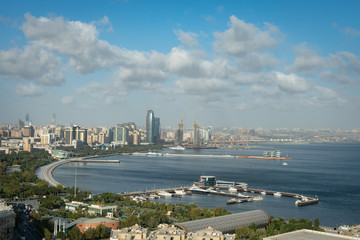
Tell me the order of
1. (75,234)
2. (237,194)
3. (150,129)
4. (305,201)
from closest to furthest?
(75,234) < (305,201) < (237,194) < (150,129)

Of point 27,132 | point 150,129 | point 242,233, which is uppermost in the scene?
point 150,129

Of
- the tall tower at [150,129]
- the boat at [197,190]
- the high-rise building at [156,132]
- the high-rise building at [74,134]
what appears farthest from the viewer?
the high-rise building at [156,132]

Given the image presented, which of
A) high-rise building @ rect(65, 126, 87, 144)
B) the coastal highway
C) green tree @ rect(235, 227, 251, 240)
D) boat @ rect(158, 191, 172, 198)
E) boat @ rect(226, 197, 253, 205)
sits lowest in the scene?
boat @ rect(226, 197, 253, 205)

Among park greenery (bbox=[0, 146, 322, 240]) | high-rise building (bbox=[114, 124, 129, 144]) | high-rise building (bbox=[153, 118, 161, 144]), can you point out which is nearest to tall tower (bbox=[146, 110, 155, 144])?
high-rise building (bbox=[153, 118, 161, 144])

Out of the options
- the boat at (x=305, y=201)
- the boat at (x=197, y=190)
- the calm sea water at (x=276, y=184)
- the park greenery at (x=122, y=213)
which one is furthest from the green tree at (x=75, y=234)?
the boat at (x=197, y=190)

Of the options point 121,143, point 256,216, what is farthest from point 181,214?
point 121,143

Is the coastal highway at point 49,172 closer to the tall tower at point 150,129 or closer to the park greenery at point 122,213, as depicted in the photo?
the park greenery at point 122,213

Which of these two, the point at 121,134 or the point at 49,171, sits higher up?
the point at 121,134

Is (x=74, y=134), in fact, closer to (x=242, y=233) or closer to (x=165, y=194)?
(x=165, y=194)

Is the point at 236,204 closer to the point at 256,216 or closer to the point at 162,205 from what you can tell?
the point at 162,205

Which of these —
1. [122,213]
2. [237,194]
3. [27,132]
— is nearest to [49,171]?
[237,194]

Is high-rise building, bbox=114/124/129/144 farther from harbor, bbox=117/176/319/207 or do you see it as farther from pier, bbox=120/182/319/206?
pier, bbox=120/182/319/206
